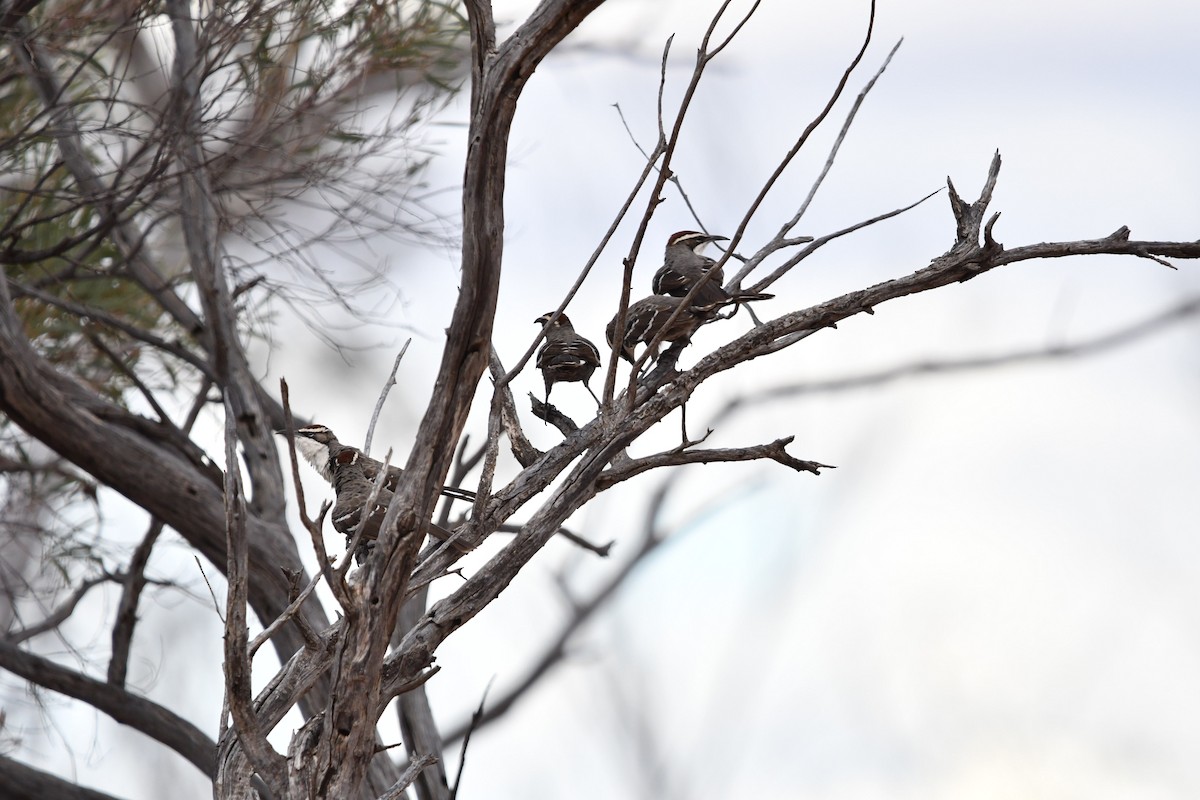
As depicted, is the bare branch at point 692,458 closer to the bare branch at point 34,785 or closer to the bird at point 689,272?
the bird at point 689,272

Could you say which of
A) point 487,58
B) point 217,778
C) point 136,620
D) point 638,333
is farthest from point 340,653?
point 136,620

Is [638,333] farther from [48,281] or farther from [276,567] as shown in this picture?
[48,281]

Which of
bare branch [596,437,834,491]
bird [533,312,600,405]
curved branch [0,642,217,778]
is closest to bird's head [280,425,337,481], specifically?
bird [533,312,600,405]

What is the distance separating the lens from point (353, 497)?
3680 millimetres

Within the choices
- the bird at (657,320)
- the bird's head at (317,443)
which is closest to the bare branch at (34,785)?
the bird's head at (317,443)

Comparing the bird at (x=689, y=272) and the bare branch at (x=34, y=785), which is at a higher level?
the bird at (x=689, y=272)

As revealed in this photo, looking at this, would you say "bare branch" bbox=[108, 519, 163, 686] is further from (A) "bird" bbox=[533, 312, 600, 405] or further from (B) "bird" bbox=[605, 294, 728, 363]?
(B) "bird" bbox=[605, 294, 728, 363]

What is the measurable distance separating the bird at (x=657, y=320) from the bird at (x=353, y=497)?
81 cm

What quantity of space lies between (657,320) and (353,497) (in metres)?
1.09

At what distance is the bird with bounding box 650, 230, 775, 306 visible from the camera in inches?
132

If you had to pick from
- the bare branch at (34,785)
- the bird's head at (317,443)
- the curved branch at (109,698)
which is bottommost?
the bare branch at (34,785)

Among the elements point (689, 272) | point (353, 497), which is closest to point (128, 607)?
point (353, 497)

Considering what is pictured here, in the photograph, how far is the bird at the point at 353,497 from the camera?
11.0ft

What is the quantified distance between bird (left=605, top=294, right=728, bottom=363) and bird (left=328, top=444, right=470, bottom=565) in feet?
2.66
